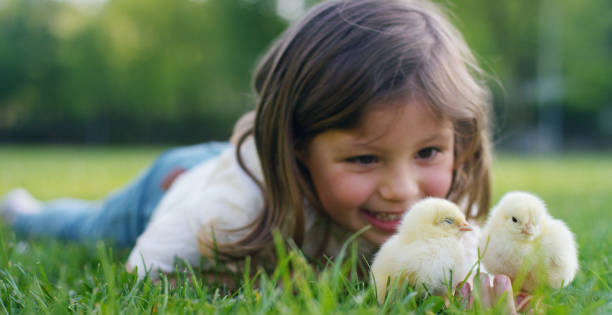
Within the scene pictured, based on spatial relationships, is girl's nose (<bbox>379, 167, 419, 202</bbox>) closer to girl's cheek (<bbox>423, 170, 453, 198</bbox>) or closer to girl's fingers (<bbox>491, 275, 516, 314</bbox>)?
girl's cheek (<bbox>423, 170, 453, 198</bbox>)

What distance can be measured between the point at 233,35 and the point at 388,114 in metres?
26.8

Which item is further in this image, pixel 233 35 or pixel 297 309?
pixel 233 35

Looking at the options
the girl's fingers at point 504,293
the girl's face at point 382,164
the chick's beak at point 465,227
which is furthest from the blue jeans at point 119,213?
the girl's fingers at point 504,293

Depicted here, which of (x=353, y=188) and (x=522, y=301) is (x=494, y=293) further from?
(x=353, y=188)

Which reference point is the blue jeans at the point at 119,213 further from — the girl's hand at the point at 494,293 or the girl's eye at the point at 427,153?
the girl's hand at the point at 494,293

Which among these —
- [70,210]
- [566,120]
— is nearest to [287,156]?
[70,210]

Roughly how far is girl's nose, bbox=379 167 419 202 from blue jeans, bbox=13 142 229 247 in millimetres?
1838

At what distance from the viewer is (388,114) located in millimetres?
2066

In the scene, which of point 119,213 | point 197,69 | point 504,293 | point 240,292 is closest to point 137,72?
point 197,69

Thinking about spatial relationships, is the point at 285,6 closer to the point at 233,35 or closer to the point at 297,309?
the point at 233,35

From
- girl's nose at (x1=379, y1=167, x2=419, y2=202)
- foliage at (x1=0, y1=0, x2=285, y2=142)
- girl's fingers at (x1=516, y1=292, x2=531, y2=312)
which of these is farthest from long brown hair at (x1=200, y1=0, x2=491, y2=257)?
foliage at (x1=0, y1=0, x2=285, y2=142)

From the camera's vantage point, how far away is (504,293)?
1.31 m

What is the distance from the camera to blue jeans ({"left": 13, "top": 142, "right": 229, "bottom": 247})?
138 inches

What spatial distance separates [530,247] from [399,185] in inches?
23.0
